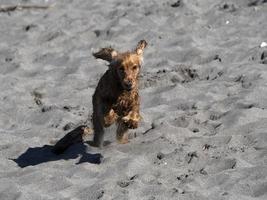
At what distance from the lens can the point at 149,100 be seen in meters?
7.18

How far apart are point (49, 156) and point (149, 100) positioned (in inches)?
64.9

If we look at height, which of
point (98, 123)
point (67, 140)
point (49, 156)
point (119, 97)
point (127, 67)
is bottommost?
point (49, 156)

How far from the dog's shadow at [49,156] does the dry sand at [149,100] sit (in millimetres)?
10

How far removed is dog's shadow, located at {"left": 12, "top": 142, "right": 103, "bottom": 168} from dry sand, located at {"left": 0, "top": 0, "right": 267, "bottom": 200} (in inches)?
0.4

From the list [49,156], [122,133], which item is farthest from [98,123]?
[49,156]

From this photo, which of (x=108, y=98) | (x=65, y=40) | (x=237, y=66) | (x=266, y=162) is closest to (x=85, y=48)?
(x=65, y=40)

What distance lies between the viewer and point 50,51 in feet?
30.5

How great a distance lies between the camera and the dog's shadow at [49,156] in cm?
573

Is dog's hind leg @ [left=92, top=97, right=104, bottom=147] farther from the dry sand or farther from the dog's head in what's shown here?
the dog's head

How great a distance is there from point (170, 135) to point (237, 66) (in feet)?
7.11

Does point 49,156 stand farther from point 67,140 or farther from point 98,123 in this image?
point 98,123

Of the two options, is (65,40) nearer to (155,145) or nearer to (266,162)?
(155,145)

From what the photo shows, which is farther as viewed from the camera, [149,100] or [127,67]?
[149,100]

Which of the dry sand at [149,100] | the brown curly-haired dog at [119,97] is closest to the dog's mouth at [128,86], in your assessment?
the brown curly-haired dog at [119,97]
